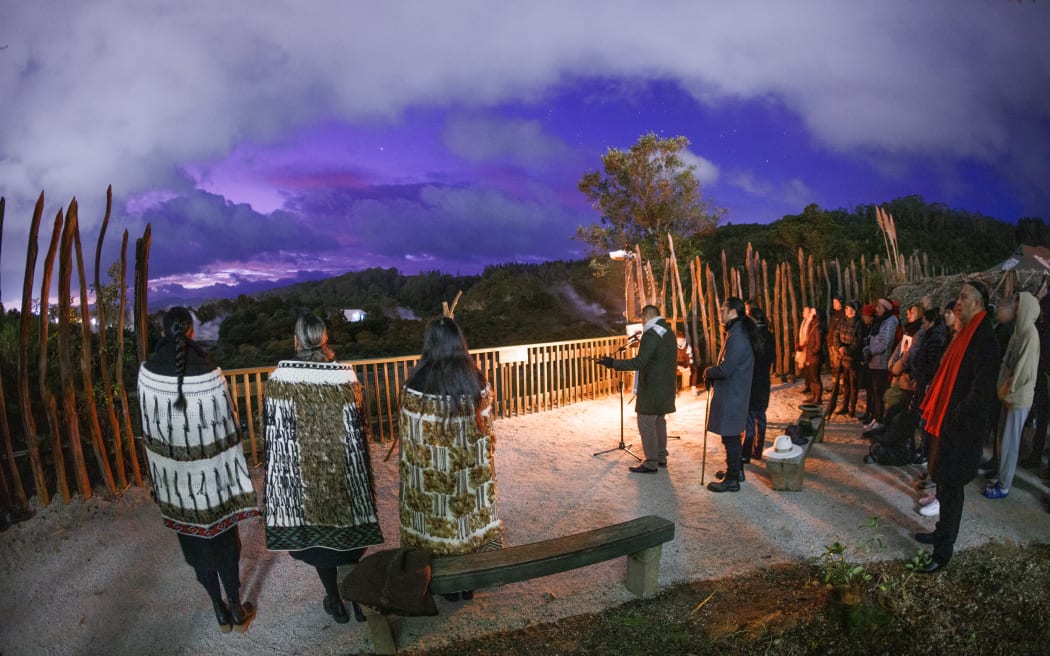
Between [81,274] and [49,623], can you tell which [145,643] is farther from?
[81,274]

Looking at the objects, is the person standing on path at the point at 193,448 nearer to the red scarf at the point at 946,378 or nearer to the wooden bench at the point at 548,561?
the wooden bench at the point at 548,561

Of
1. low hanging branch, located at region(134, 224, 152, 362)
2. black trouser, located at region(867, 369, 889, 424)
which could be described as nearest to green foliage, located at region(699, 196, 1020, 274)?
black trouser, located at region(867, 369, 889, 424)

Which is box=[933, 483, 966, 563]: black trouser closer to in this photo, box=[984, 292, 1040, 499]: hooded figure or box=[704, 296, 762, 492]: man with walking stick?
box=[984, 292, 1040, 499]: hooded figure

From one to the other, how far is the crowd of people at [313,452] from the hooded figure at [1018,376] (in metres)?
4.28

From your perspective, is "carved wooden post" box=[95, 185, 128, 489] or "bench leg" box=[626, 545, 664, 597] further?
"carved wooden post" box=[95, 185, 128, 489]

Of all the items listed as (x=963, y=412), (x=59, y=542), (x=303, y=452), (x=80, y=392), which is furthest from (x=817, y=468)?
(x=80, y=392)

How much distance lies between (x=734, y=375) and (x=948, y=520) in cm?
184

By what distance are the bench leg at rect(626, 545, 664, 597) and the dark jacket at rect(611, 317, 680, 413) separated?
2264mm

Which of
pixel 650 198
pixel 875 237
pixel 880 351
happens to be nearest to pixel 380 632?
pixel 880 351

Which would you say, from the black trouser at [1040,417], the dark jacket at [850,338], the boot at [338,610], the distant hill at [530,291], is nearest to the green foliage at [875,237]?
the distant hill at [530,291]

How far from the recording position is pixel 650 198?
15.2 m

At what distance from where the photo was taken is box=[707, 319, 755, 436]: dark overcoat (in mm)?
4922

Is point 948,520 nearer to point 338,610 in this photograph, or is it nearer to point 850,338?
point 338,610

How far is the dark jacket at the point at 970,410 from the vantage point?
3.38m
